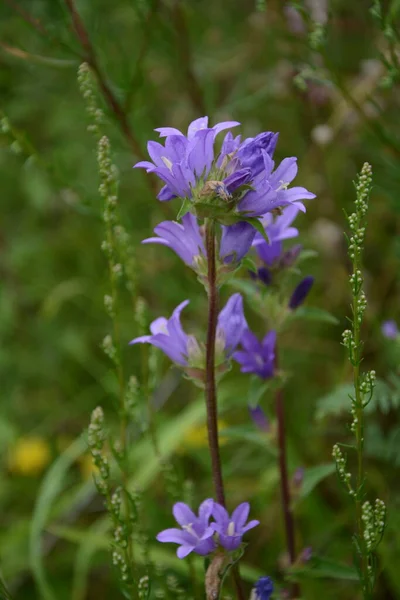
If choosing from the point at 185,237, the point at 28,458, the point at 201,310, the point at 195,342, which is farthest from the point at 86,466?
the point at 185,237

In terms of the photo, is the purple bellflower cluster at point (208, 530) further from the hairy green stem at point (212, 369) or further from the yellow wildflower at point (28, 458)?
the yellow wildflower at point (28, 458)

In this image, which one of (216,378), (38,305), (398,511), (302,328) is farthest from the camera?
(38,305)

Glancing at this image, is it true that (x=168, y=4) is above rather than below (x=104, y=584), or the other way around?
above

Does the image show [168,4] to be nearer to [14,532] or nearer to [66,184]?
[66,184]

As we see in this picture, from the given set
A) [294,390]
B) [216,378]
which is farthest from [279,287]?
[294,390]

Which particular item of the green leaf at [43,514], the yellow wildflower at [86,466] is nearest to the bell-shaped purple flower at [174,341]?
the green leaf at [43,514]

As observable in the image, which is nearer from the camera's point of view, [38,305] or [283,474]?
[283,474]

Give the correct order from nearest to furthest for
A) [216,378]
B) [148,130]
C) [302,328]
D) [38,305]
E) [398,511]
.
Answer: [216,378], [398,511], [148,130], [302,328], [38,305]
